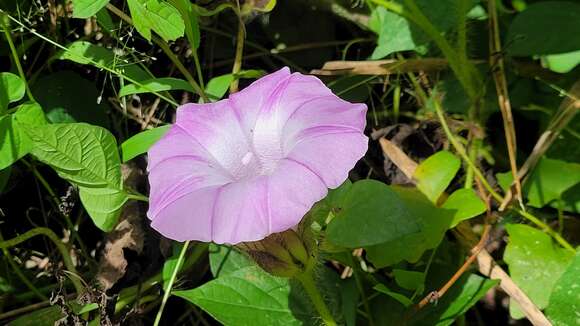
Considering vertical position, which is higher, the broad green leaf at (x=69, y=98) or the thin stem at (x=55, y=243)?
the broad green leaf at (x=69, y=98)

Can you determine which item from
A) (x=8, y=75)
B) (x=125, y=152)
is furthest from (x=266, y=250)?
(x=8, y=75)

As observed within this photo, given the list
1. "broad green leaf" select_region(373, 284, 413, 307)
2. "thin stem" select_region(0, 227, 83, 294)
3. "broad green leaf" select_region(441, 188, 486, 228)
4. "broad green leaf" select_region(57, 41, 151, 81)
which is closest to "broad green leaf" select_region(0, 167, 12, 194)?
"thin stem" select_region(0, 227, 83, 294)

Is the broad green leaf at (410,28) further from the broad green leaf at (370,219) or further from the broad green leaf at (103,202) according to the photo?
the broad green leaf at (103,202)

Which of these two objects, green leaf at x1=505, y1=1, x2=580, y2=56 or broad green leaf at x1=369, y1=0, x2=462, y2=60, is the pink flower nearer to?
broad green leaf at x1=369, y1=0, x2=462, y2=60

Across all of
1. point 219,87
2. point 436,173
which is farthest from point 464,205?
point 219,87

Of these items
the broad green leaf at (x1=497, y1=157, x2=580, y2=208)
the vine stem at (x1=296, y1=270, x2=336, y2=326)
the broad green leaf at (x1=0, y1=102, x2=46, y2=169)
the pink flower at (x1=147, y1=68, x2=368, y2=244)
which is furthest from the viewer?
the broad green leaf at (x1=497, y1=157, x2=580, y2=208)

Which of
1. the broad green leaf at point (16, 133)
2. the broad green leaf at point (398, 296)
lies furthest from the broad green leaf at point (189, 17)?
the broad green leaf at point (398, 296)
